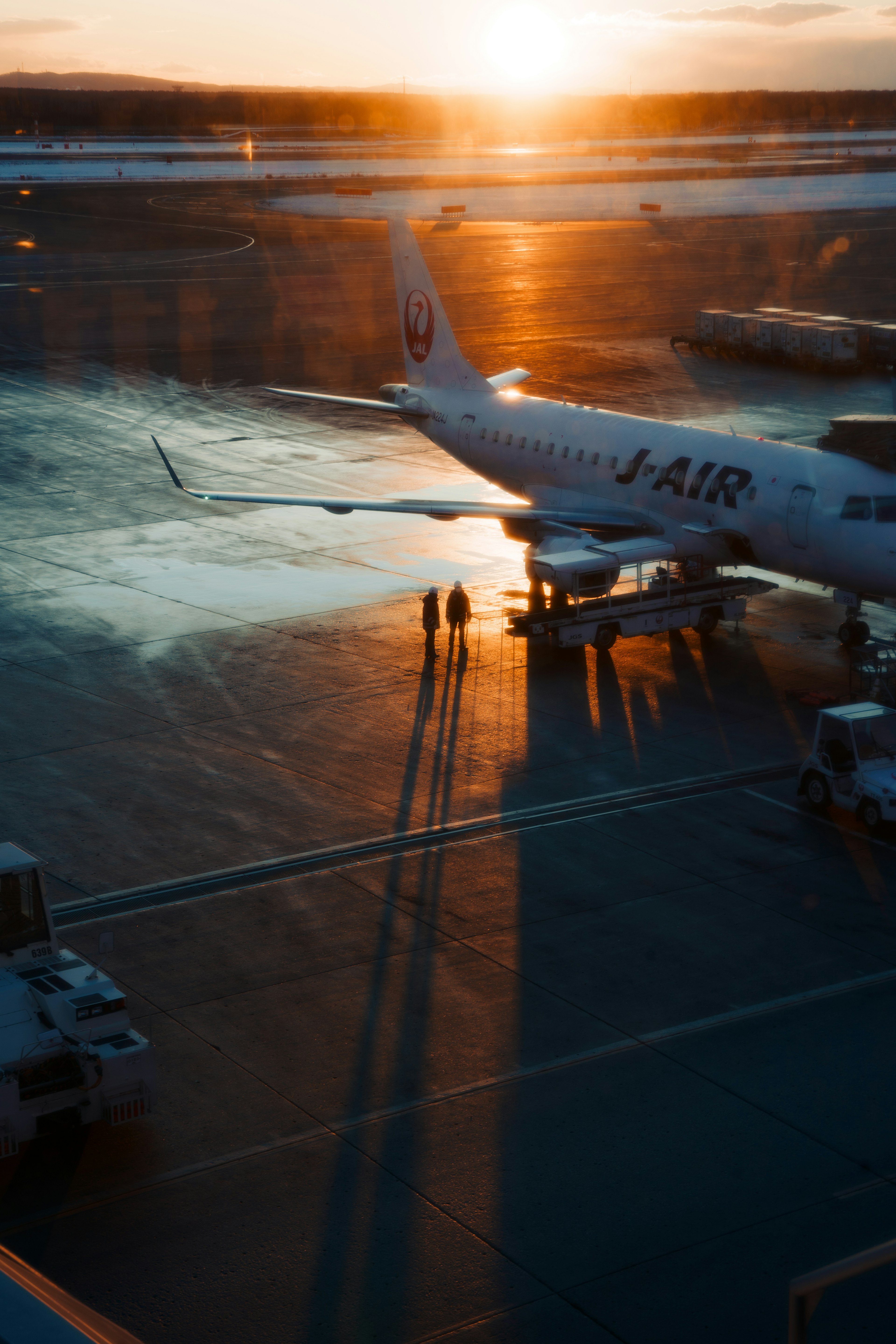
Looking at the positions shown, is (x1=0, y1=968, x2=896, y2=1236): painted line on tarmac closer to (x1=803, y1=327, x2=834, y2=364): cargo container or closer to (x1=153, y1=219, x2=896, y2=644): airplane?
(x1=153, y1=219, x2=896, y2=644): airplane

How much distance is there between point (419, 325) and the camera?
146 feet

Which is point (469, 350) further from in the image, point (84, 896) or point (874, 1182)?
point (874, 1182)

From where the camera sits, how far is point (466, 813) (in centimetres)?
2516

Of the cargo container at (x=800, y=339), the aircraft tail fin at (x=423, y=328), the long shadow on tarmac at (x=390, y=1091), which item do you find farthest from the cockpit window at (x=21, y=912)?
the cargo container at (x=800, y=339)

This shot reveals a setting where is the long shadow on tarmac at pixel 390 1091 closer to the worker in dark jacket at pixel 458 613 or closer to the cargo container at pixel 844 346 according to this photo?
the worker in dark jacket at pixel 458 613

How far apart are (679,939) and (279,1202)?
26.5 ft

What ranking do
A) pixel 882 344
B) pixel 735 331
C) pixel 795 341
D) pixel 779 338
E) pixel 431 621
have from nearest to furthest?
pixel 431 621
pixel 882 344
pixel 795 341
pixel 779 338
pixel 735 331

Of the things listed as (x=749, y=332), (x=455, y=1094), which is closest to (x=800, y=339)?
(x=749, y=332)

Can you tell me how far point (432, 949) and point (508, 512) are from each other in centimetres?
1818

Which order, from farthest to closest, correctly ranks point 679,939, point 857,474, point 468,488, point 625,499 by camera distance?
point 468,488
point 625,499
point 857,474
point 679,939

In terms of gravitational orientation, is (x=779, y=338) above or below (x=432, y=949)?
above

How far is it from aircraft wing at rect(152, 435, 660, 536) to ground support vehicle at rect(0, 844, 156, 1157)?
19.2 meters

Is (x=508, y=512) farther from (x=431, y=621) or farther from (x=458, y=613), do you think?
(x=431, y=621)

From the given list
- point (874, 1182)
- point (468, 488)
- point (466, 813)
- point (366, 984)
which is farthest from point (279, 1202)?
Result: point (468, 488)
